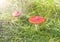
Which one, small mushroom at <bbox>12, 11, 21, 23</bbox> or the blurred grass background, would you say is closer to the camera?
the blurred grass background

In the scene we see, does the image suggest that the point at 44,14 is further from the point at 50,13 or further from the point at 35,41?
the point at 35,41

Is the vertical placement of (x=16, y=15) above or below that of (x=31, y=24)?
above

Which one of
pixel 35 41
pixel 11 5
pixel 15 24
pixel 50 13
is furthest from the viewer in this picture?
pixel 11 5

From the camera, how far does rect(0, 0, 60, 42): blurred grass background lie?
209 cm

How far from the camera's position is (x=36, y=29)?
7.06ft

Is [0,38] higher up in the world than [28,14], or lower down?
lower down

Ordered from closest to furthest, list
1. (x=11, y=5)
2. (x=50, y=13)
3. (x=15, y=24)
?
1. (x=15, y=24)
2. (x=50, y=13)
3. (x=11, y=5)

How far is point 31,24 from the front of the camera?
226 centimetres

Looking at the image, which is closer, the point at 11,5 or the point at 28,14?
the point at 28,14

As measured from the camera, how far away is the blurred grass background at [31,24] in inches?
82.3

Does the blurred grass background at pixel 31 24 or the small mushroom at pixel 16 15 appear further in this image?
the small mushroom at pixel 16 15

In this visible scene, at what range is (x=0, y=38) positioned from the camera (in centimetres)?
211

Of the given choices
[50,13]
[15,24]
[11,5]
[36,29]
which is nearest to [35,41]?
[36,29]

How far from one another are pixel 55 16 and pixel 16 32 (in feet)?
1.71
